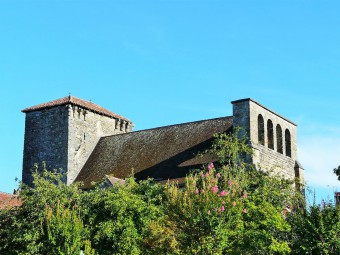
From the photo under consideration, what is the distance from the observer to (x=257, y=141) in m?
35.6

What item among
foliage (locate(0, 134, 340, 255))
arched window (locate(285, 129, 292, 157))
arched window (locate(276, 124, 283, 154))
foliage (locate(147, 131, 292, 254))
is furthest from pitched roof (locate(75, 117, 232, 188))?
foliage (locate(147, 131, 292, 254))

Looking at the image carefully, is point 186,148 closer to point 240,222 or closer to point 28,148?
point 28,148

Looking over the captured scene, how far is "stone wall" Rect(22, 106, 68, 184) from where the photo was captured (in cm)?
4228

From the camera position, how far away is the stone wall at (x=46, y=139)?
4228 centimetres

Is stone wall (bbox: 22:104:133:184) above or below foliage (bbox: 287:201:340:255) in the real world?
above

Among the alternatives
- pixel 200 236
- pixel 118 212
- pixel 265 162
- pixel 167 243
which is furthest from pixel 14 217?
pixel 265 162

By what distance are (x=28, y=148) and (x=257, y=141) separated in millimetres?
16275

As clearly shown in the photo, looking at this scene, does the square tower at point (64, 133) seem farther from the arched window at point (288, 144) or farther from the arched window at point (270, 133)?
the arched window at point (288, 144)

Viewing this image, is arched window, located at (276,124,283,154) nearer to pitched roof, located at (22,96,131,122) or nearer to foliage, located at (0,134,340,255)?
foliage, located at (0,134,340,255)

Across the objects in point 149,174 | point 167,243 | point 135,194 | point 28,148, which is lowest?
point 167,243

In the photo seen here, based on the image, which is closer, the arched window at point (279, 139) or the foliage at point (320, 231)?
the foliage at point (320, 231)

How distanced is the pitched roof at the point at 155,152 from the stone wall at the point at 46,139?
198 cm

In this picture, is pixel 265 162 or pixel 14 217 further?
pixel 265 162

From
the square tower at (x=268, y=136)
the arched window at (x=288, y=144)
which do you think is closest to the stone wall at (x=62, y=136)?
the square tower at (x=268, y=136)
